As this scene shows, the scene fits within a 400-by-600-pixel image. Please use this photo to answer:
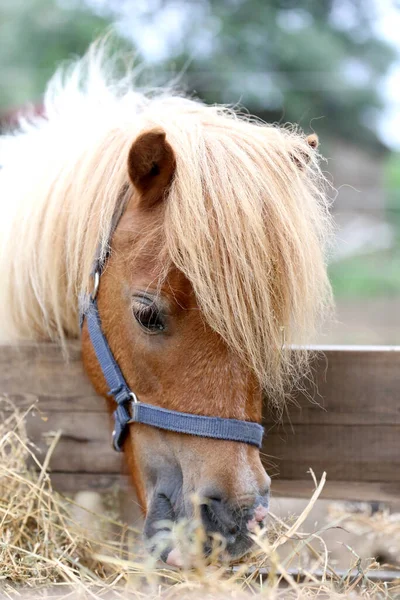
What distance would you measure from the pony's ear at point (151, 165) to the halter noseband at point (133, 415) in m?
0.15

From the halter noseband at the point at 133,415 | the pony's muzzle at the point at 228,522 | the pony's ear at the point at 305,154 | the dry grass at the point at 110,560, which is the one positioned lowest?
the dry grass at the point at 110,560

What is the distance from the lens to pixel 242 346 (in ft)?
4.64

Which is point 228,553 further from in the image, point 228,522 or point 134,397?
point 134,397

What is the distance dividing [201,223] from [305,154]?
1.36 ft

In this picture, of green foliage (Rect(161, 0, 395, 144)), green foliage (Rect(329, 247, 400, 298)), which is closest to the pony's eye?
green foliage (Rect(161, 0, 395, 144))

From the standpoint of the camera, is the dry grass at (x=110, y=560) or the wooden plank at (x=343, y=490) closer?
the dry grass at (x=110, y=560)

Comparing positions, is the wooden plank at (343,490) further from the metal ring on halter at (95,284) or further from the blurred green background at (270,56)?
the blurred green background at (270,56)

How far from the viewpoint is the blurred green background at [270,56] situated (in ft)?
28.4

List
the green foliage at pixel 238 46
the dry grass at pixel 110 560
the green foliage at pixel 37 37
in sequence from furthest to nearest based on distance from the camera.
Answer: the green foliage at pixel 238 46, the green foliage at pixel 37 37, the dry grass at pixel 110 560

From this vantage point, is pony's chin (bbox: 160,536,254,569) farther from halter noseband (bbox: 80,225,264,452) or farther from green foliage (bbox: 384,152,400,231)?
green foliage (bbox: 384,152,400,231)

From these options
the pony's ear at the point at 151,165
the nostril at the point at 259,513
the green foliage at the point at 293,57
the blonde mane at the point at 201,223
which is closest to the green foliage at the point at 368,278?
the green foliage at the point at 293,57

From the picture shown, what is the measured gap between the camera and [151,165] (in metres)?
1.54

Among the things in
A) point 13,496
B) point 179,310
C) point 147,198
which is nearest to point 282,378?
point 179,310

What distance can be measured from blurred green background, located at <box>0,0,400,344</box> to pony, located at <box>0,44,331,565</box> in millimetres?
6721
